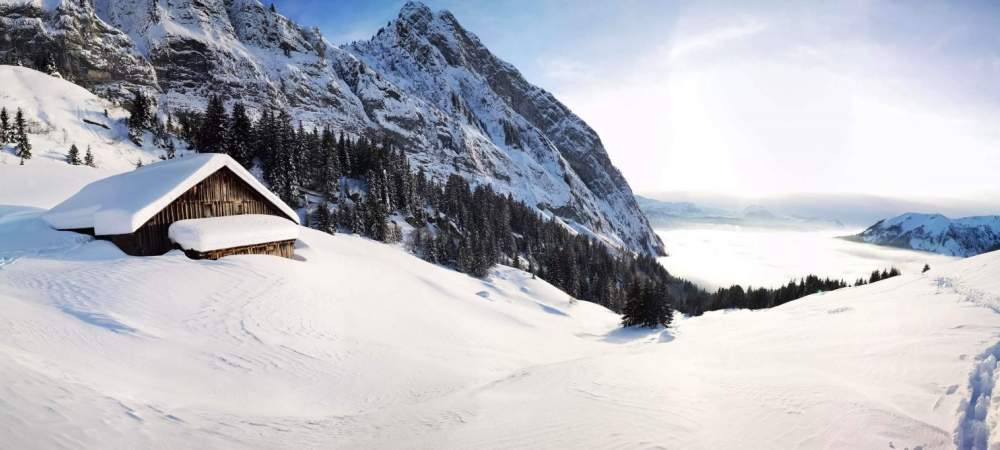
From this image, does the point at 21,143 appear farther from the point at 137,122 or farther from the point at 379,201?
the point at 379,201

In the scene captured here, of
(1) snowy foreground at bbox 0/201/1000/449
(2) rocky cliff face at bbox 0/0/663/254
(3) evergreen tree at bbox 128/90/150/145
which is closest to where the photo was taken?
(1) snowy foreground at bbox 0/201/1000/449

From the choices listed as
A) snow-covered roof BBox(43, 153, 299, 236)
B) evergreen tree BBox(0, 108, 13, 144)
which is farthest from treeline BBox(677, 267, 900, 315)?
evergreen tree BBox(0, 108, 13, 144)

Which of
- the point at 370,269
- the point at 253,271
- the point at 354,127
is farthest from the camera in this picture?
the point at 354,127

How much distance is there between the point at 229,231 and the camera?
50.3 ft

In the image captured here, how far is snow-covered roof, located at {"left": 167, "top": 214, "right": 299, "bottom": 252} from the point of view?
14.2m

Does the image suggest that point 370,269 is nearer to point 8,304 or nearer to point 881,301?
point 8,304

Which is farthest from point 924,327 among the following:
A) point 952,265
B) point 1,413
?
point 1,413

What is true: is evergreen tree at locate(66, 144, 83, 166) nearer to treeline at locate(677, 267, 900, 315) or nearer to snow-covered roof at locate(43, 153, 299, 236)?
snow-covered roof at locate(43, 153, 299, 236)

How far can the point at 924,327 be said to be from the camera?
9938mm

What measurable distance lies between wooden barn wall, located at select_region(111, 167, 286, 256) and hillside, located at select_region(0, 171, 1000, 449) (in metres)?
0.93

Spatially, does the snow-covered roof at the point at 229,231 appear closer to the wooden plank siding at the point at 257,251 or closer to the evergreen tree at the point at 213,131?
the wooden plank siding at the point at 257,251

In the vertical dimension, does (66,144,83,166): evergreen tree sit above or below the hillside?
above

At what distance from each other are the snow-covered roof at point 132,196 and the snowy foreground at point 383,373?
2.48ft

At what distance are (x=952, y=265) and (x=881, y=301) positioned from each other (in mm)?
7321
